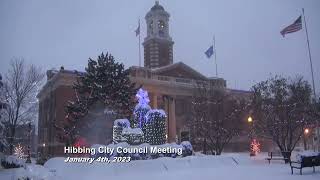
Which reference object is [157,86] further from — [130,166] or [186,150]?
[130,166]

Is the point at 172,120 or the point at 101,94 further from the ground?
the point at 101,94

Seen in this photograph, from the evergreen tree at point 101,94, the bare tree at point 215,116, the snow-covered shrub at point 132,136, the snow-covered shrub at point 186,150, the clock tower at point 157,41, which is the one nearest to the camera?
the snow-covered shrub at point 132,136

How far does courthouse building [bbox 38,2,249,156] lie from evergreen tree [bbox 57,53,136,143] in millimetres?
13778

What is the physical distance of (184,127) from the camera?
63.7 metres

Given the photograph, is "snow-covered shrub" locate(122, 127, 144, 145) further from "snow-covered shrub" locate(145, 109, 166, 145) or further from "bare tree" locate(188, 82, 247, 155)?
"bare tree" locate(188, 82, 247, 155)

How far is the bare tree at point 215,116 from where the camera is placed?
43.2 meters

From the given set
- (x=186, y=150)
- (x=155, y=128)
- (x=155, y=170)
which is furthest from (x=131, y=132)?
(x=155, y=170)

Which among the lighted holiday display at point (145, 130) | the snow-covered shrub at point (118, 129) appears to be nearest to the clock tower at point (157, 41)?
the lighted holiday display at point (145, 130)

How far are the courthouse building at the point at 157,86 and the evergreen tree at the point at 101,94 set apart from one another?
1378 centimetres

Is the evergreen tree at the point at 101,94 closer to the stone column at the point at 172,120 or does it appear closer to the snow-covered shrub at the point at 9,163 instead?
the snow-covered shrub at the point at 9,163

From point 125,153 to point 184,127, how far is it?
133 ft

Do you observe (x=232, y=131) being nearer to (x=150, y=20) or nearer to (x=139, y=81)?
(x=139, y=81)

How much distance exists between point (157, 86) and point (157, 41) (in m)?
15.0

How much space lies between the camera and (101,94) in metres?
36.5
